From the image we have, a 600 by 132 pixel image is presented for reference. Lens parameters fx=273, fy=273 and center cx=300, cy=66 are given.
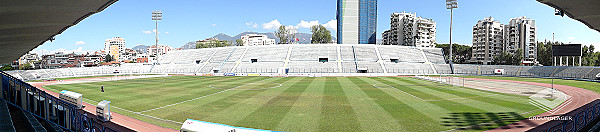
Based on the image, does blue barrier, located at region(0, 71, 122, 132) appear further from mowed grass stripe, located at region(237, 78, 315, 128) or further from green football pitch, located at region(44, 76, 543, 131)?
mowed grass stripe, located at region(237, 78, 315, 128)

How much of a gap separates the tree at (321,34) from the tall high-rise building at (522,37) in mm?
70327

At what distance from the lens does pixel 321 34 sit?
124 meters

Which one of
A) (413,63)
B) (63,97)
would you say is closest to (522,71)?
(413,63)

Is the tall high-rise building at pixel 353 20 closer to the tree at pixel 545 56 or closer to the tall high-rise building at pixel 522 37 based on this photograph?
the tall high-rise building at pixel 522 37

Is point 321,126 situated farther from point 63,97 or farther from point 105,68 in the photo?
point 105,68

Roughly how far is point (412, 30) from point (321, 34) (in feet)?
137

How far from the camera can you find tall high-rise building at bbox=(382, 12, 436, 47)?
121969mm

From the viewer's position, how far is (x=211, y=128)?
699cm

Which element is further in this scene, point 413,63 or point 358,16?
point 358,16

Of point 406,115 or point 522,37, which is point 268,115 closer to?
point 406,115

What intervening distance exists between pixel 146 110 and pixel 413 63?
214 feet

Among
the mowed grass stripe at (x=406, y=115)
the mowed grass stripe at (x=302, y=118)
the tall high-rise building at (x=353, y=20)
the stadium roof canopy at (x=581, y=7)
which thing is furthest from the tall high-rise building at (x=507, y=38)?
the stadium roof canopy at (x=581, y=7)

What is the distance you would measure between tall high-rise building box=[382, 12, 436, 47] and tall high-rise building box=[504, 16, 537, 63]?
92.5 feet

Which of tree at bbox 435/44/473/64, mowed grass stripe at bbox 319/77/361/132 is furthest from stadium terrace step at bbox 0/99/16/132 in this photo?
tree at bbox 435/44/473/64
